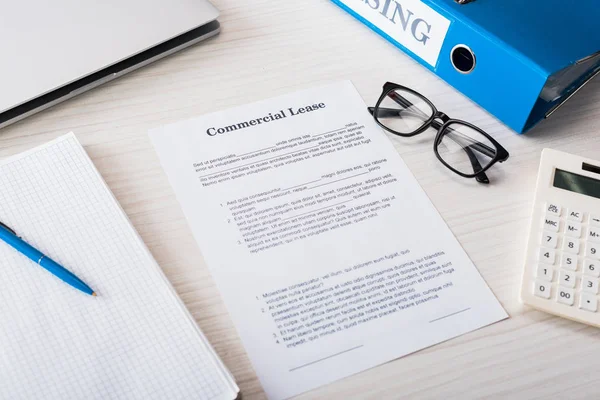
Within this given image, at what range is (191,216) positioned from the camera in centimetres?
65

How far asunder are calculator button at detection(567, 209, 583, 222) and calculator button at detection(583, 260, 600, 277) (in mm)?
51

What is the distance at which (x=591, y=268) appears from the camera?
0.63 metres

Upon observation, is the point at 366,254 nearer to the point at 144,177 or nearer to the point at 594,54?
the point at 144,177

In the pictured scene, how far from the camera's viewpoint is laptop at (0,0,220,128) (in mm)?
687

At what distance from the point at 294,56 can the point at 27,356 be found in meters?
0.50

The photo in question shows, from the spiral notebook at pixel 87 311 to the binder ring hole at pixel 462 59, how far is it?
1.48 feet

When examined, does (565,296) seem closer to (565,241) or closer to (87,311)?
(565,241)

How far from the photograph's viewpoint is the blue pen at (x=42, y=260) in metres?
0.56

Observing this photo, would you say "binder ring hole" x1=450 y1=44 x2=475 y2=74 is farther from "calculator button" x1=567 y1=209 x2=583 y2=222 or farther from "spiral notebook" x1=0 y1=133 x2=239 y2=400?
"spiral notebook" x1=0 y1=133 x2=239 y2=400

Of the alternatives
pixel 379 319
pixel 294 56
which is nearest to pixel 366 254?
pixel 379 319

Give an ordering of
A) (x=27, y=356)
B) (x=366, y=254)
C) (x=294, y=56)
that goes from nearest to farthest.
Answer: (x=27, y=356) < (x=366, y=254) < (x=294, y=56)

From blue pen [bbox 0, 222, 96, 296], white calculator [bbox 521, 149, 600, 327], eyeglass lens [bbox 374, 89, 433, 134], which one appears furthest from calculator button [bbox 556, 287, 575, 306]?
blue pen [bbox 0, 222, 96, 296]

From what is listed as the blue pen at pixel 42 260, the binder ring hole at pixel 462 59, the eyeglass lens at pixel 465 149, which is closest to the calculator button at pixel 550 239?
the eyeglass lens at pixel 465 149

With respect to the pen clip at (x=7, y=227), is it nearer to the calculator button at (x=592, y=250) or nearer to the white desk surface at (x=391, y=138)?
the white desk surface at (x=391, y=138)
